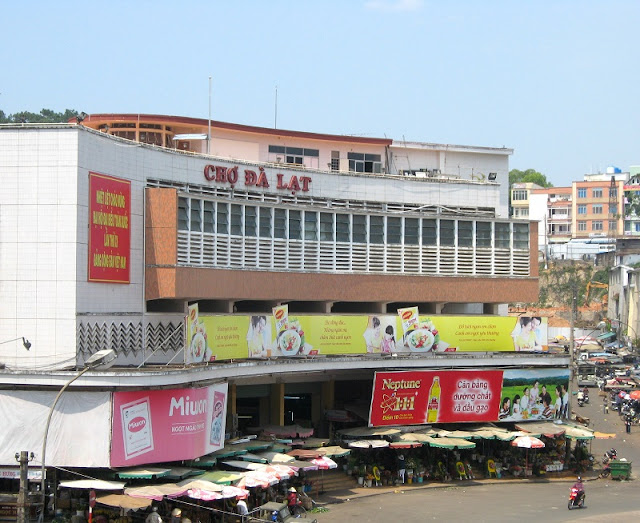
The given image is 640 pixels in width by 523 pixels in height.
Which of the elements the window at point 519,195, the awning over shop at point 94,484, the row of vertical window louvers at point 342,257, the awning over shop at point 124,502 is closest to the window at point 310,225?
the row of vertical window louvers at point 342,257

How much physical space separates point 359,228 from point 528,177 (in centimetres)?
14341

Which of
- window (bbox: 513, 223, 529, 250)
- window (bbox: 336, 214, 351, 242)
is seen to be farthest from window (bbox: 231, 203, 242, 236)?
window (bbox: 513, 223, 529, 250)

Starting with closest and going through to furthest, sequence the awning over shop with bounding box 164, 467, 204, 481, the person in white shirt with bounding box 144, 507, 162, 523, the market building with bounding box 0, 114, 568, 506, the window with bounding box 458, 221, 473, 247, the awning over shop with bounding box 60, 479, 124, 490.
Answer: the awning over shop with bounding box 60, 479, 124, 490, the person in white shirt with bounding box 144, 507, 162, 523, the awning over shop with bounding box 164, 467, 204, 481, the market building with bounding box 0, 114, 568, 506, the window with bounding box 458, 221, 473, 247

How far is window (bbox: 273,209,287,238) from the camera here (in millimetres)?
48562

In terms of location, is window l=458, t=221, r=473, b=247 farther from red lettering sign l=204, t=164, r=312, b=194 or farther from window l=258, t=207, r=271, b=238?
window l=258, t=207, r=271, b=238

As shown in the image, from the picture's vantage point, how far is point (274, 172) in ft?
169

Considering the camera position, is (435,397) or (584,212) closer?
(435,397)

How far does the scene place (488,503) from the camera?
147ft

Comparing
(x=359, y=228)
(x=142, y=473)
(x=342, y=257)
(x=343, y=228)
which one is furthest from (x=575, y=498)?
(x=142, y=473)

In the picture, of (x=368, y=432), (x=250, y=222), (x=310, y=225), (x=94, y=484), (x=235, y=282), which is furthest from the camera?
(x=310, y=225)

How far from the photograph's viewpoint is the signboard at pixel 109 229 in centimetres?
3969

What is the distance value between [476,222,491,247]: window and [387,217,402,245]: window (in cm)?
447

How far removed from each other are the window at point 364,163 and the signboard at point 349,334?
34.9 ft

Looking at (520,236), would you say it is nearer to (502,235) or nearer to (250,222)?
(502,235)
